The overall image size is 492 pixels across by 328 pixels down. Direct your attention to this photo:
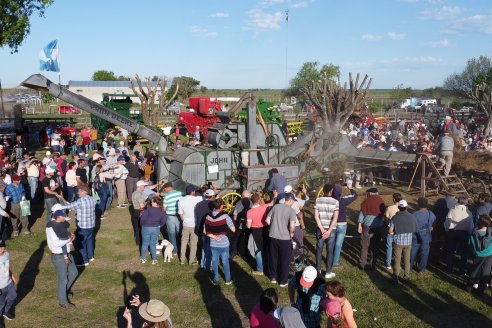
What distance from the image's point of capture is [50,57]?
1293 cm

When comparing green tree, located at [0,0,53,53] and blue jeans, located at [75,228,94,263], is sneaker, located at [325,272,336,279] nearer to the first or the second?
blue jeans, located at [75,228,94,263]

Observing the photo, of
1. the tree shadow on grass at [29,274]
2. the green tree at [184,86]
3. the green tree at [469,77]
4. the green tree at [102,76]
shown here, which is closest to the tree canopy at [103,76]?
the green tree at [102,76]

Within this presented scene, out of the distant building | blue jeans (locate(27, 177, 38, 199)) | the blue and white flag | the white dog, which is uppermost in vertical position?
the distant building

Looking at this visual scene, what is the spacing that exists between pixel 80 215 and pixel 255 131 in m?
5.40

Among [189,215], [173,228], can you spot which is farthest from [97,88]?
[189,215]

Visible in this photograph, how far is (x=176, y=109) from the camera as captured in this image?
50656 millimetres

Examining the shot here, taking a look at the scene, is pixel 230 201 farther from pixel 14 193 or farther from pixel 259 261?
pixel 14 193

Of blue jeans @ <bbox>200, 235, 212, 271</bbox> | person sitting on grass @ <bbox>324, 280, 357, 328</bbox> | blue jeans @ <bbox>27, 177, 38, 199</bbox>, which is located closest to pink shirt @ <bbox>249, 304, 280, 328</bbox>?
person sitting on grass @ <bbox>324, 280, 357, 328</bbox>

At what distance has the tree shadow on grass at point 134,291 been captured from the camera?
682 cm

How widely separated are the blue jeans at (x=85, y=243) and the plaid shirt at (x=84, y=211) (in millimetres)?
139

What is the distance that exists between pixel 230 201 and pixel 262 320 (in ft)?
24.5

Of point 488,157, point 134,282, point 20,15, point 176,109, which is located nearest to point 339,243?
point 134,282

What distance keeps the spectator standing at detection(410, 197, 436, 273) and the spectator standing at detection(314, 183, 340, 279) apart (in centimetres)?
153

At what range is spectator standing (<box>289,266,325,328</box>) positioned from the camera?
16.3 feet
